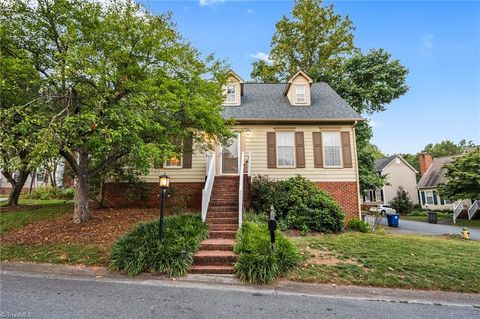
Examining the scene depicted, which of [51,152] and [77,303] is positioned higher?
[51,152]

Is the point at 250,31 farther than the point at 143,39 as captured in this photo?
Yes

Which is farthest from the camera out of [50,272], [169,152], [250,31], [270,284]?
[250,31]

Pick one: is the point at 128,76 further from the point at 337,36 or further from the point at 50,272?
the point at 337,36

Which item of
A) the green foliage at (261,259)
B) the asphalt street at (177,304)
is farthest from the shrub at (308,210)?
the asphalt street at (177,304)

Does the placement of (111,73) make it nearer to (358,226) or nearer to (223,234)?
(223,234)

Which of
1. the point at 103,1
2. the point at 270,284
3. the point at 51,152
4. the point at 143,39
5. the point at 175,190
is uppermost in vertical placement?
the point at 103,1

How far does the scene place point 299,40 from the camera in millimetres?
19812

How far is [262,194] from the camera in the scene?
1025 centimetres

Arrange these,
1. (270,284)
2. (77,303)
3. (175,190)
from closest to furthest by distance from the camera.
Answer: (77,303)
(270,284)
(175,190)

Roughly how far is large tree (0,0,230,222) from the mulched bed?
188cm

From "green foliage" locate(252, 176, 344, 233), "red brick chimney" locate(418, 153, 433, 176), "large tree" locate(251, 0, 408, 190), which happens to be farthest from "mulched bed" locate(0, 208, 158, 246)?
"red brick chimney" locate(418, 153, 433, 176)

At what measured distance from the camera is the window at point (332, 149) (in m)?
11.7

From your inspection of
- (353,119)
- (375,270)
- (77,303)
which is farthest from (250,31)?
(77,303)

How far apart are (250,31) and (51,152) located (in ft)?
37.7
